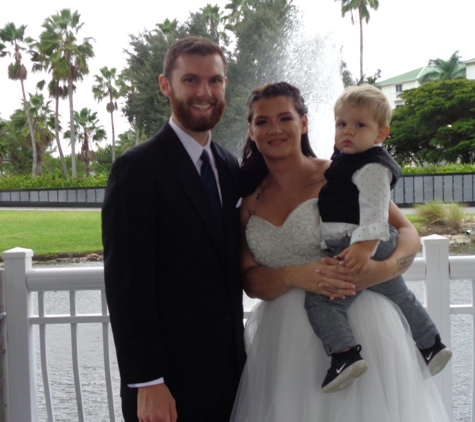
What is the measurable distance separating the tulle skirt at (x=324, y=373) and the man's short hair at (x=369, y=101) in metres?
0.46

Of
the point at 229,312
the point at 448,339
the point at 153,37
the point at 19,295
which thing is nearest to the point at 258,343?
the point at 229,312

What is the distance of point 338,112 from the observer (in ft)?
4.49

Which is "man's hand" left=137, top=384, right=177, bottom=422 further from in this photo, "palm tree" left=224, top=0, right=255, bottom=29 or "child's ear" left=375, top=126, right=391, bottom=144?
"palm tree" left=224, top=0, right=255, bottom=29

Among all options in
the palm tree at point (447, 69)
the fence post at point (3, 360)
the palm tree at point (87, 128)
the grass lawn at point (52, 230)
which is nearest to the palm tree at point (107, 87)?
the palm tree at point (87, 128)

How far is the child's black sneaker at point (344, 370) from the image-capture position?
1.29 meters

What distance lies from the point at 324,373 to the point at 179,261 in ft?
1.53

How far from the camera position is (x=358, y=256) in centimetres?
129

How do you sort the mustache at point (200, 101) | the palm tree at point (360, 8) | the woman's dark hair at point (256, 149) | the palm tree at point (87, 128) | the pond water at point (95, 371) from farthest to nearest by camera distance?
the palm tree at point (87, 128) → the palm tree at point (360, 8) → the pond water at point (95, 371) → the woman's dark hair at point (256, 149) → the mustache at point (200, 101)

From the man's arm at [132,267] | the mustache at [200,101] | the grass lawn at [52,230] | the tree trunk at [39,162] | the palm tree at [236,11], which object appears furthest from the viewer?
the tree trunk at [39,162]

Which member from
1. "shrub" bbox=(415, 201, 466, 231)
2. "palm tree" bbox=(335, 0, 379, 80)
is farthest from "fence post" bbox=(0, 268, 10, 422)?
"palm tree" bbox=(335, 0, 379, 80)

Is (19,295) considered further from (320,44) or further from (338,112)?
(320,44)

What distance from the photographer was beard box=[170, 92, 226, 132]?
1.36 m

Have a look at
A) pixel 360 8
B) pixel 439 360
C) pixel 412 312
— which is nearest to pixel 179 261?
pixel 412 312

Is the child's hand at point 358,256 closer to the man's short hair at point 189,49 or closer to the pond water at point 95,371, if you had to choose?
the man's short hair at point 189,49
